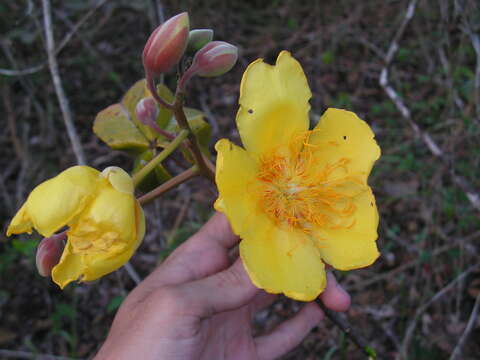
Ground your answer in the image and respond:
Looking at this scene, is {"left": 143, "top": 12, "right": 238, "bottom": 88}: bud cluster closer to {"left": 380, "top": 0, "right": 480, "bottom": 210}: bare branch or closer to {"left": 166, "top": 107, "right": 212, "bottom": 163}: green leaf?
{"left": 166, "top": 107, "right": 212, "bottom": 163}: green leaf

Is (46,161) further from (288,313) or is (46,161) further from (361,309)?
(361,309)

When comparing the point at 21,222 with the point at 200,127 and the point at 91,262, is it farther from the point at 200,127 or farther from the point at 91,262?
the point at 200,127

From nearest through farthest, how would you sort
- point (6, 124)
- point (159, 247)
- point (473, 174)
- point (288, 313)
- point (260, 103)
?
1. point (260, 103)
2. point (473, 174)
3. point (288, 313)
4. point (159, 247)
5. point (6, 124)

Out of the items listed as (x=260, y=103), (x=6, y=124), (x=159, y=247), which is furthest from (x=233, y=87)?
Answer: (x=260, y=103)

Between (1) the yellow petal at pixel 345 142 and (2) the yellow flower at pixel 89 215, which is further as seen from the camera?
(1) the yellow petal at pixel 345 142

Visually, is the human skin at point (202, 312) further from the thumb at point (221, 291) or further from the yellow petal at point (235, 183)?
the yellow petal at point (235, 183)

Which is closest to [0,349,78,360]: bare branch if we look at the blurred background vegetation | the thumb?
the blurred background vegetation

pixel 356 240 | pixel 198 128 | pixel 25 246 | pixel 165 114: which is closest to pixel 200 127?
pixel 198 128

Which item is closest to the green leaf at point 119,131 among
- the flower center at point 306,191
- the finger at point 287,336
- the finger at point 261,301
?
the flower center at point 306,191
